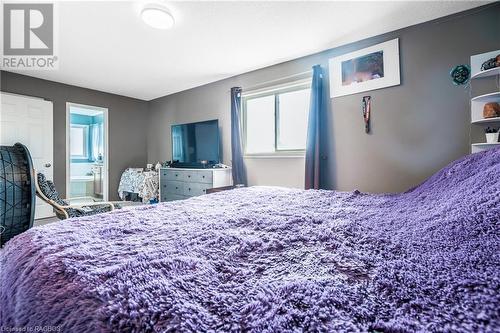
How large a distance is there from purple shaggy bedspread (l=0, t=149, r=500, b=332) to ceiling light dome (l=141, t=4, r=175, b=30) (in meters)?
1.95

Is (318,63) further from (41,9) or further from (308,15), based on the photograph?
(41,9)

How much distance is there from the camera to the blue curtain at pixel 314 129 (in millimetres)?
2963

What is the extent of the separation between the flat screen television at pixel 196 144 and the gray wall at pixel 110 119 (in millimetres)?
1340

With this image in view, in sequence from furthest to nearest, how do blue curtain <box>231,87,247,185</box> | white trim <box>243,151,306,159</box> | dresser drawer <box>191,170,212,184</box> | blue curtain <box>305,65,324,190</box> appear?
1. blue curtain <box>231,87,247,185</box>
2. dresser drawer <box>191,170,212,184</box>
3. white trim <box>243,151,306,159</box>
4. blue curtain <box>305,65,324,190</box>

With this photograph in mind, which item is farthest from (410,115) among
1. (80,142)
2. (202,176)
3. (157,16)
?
(80,142)

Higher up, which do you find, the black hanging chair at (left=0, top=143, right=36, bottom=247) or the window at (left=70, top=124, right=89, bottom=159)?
the window at (left=70, top=124, right=89, bottom=159)

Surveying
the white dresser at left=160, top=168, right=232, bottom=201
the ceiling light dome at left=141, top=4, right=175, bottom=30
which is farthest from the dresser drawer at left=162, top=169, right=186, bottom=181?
the ceiling light dome at left=141, top=4, right=175, bottom=30

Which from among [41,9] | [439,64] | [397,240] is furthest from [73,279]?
[439,64]

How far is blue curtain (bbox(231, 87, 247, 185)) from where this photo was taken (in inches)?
148

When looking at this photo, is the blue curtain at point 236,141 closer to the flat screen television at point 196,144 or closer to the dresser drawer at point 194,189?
the flat screen television at point 196,144

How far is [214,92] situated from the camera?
4.20 meters

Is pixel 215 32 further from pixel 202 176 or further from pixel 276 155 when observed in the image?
pixel 202 176

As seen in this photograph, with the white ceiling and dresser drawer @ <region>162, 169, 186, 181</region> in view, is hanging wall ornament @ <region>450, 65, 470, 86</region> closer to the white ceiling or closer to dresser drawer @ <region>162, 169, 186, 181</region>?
the white ceiling

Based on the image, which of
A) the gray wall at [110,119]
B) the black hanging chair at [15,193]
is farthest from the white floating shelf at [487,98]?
the gray wall at [110,119]
